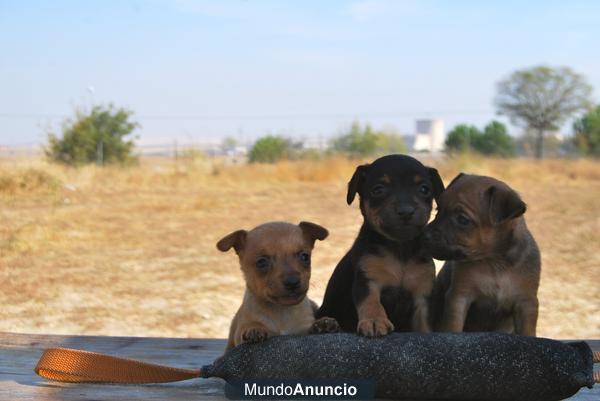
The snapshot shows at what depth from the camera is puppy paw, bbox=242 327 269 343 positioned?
3.20 metres

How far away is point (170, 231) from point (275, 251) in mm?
15556

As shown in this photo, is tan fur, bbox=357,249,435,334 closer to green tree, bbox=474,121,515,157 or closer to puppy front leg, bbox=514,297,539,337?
puppy front leg, bbox=514,297,539,337

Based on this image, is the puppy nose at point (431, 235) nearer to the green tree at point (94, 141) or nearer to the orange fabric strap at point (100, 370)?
the orange fabric strap at point (100, 370)

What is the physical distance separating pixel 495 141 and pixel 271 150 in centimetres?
1682

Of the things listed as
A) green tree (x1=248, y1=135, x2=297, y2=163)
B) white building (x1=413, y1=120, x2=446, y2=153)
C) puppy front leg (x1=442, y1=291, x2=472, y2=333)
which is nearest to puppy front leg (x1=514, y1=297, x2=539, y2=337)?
puppy front leg (x1=442, y1=291, x2=472, y2=333)

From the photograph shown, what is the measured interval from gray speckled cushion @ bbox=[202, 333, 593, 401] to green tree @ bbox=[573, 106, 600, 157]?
148ft

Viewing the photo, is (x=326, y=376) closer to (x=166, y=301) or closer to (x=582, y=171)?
(x=166, y=301)

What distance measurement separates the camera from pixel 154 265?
1472 cm

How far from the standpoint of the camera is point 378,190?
Answer: 350 cm

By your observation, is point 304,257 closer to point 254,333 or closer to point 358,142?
point 254,333

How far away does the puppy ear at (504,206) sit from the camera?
3.39 meters

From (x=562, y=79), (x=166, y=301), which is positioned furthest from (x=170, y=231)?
(x=562, y=79)

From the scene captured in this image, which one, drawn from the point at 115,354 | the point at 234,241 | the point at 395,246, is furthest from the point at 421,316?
the point at 115,354

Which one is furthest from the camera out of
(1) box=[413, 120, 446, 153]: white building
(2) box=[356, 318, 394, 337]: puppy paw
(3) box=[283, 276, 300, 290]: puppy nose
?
(1) box=[413, 120, 446, 153]: white building
